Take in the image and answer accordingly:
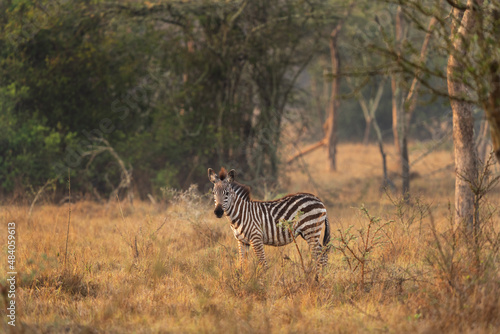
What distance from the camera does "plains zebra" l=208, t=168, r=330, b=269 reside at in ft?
25.2

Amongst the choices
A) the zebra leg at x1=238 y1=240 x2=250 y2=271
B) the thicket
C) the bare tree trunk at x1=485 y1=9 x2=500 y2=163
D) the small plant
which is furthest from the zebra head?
the thicket

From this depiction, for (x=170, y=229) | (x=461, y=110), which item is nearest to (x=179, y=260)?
(x=170, y=229)

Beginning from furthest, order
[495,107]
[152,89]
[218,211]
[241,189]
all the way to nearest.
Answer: [152,89] → [241,189] → [218,211] → [495,107]

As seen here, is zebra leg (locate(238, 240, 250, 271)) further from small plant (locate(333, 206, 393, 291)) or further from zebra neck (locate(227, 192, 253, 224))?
A: small plant (locate(333, 206, 393, 291))

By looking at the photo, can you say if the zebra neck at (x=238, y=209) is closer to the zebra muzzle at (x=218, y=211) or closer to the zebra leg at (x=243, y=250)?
the zebra muzzle at (x=218, y=211)

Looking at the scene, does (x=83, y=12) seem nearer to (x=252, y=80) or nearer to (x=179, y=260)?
(x=252, y=80)

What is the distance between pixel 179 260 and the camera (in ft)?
28.0

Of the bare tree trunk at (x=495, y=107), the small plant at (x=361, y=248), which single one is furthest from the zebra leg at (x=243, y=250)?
the bare tree trunk at (x=495, y=107)

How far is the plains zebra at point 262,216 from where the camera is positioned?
7.68m

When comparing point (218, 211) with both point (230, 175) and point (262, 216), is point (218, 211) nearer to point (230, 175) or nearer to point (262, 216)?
point (230, 175)

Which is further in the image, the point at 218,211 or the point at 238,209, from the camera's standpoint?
the point at 238,209

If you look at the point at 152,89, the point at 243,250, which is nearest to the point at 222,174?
the point at 243,250

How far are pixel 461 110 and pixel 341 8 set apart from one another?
28.4ft

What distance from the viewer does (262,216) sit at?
7918mm
